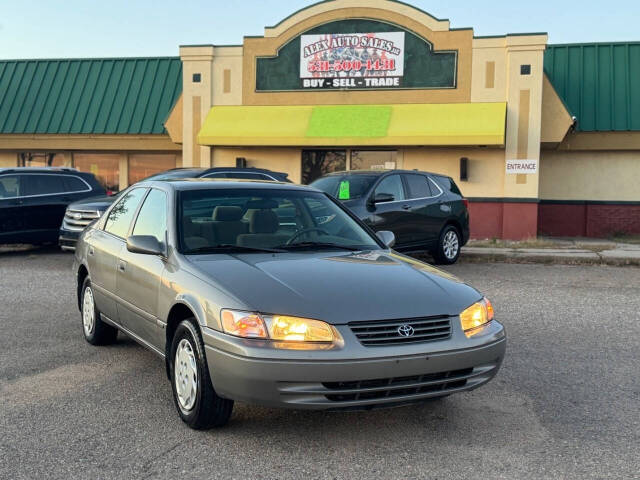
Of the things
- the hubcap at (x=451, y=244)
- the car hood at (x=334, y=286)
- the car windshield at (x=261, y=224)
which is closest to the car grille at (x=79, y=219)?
the hubcap at (x=451, y=244)

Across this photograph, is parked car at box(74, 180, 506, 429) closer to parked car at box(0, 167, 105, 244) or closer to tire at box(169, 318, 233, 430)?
tire at box(169, 318, 233, 430)

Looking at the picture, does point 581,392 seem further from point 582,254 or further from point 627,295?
point 582,254

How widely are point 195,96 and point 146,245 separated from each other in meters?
16.6

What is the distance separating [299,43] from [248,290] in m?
17.0

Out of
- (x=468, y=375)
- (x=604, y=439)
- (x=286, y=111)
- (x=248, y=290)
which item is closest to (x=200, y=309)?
(x=248, y=290)

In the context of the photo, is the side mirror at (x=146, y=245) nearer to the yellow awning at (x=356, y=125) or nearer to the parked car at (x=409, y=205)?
the parked car at (x=409, y=205)

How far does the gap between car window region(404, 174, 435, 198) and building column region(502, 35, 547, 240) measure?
6724 millimetres

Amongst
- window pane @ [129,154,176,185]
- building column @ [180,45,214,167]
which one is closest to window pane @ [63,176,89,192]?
building column @ [180,45,214,167]

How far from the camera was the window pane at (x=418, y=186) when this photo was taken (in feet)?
41.6

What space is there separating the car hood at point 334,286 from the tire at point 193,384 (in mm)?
379

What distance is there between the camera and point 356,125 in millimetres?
19266

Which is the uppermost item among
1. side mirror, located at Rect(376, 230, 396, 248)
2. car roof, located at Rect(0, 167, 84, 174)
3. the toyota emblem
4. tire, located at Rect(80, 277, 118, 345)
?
car roof, located at Rect(0, 167, 84, 174)

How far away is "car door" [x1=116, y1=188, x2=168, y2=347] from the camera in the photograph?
4.96 meters

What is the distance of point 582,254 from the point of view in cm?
1440
